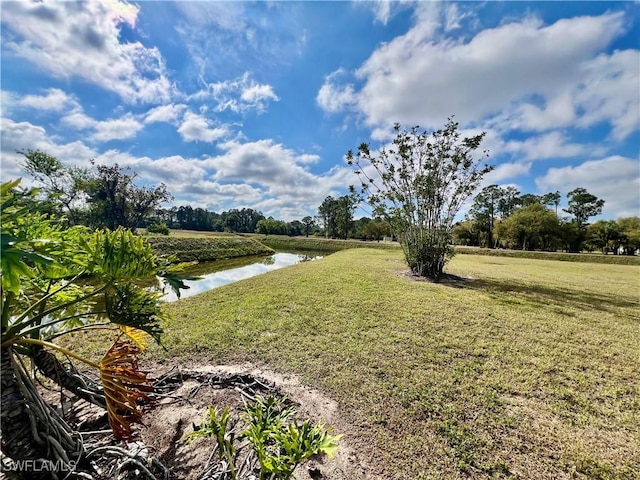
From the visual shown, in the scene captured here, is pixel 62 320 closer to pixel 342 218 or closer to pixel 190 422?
pixel 190 422

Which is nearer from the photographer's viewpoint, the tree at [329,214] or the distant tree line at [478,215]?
the distant tree line at [478,215]

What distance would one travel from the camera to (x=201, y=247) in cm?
2125

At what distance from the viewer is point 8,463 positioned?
1.33 m

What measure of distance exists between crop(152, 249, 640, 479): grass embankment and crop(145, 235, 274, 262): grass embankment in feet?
45.1

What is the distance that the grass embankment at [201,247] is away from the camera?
18.7 metres

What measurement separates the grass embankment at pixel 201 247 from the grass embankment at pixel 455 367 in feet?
45.1

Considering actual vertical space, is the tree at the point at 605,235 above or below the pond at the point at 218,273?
above

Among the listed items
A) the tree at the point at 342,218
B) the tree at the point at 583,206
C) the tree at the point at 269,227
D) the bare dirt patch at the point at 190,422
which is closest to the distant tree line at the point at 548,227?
the tree at the point at 583,206

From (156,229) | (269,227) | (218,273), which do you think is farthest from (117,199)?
(269,227)

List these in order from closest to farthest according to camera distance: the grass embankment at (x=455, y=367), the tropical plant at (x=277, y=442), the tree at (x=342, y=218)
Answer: the tropical plant at (x=277, y=442) < the grass embankment at (x=455, y=367) < the tree at (x=342, y=218)

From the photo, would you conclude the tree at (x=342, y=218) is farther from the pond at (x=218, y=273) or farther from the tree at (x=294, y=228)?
the pond at (x=218, y=273)

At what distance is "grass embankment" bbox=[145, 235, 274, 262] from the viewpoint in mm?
18703

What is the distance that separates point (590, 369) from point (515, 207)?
151 feet

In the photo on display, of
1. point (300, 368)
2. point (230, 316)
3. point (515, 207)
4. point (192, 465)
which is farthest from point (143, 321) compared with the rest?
point (515, 207)
